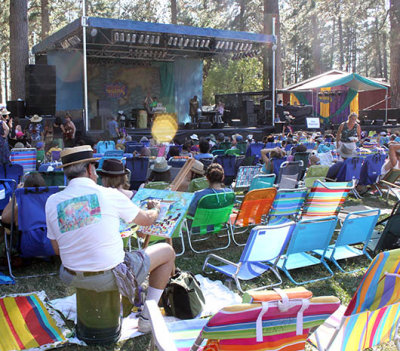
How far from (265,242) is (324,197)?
1.63 metres

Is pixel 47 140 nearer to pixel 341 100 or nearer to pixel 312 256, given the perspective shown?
pixel 312 256

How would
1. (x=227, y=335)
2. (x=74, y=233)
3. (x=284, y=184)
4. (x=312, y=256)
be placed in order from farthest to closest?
(x=284, y=184), (x=312, y=256), (x=74, y=233), (x=227, y=335)

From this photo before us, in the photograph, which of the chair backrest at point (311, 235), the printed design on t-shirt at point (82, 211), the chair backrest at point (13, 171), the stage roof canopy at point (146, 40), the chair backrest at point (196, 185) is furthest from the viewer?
the stage roof canopy at point (146, 40)

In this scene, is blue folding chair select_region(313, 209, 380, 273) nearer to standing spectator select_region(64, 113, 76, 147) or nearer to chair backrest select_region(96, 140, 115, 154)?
chair backrest select_region(96, 140, 115, 154)

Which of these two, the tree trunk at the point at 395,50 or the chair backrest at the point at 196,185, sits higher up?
the tree trunk at the point at 395,50

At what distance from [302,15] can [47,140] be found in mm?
21103

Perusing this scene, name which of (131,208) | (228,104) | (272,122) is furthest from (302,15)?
(131,208)

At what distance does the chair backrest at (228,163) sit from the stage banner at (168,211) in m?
4.03

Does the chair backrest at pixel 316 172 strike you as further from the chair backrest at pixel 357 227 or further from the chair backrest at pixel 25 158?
the chair backrest at pixel 25 158

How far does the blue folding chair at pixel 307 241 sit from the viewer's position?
Result: 4.02 metres

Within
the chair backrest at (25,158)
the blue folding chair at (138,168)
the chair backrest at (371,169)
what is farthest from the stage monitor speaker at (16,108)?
the chair backrest at (371,169)

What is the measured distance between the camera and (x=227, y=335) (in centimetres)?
176

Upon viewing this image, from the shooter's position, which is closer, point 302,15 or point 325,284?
point 325,284

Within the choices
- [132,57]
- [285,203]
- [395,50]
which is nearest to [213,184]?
[285,203]
